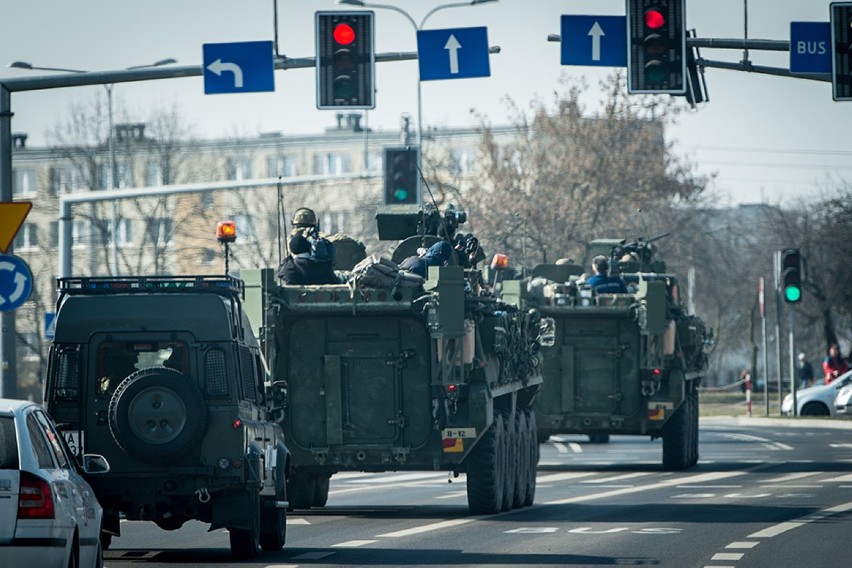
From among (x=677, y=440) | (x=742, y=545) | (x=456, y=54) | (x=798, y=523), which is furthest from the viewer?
(x=677, y=440)

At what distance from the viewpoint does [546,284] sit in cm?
A: 2922

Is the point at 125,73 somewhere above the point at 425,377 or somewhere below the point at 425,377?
above

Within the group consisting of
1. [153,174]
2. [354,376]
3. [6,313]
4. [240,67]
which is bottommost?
[354,376]

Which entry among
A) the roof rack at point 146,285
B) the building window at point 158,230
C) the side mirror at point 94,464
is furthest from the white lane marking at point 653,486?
the building window at point 158,230

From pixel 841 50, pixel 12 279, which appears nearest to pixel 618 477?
pixel 841 50

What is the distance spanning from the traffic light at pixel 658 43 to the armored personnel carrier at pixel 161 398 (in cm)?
878

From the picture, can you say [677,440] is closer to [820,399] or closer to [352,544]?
[352,544]

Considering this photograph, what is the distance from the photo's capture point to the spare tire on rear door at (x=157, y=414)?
1514 centimetres

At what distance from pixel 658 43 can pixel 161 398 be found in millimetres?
9912

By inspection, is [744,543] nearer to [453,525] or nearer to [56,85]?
[453,525]

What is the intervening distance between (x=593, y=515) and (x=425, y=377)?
6.97ft

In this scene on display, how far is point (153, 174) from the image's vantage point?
7650cm

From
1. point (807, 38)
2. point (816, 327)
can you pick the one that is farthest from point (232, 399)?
point (816, 327)

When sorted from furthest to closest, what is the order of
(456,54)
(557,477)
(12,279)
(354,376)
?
(557,477)
(456,54)
(354,376)
(12,279)
